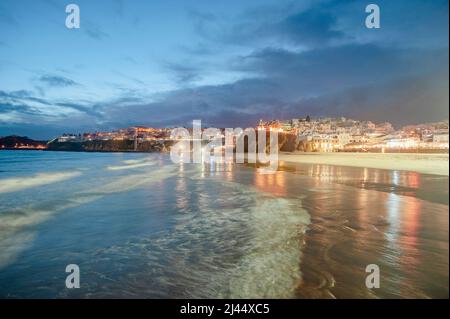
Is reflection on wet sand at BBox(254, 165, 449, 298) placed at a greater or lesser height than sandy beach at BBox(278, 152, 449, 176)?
lesser

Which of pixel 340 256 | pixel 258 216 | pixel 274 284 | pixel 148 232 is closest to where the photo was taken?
pixel 274 284

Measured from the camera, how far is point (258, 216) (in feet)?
33.2

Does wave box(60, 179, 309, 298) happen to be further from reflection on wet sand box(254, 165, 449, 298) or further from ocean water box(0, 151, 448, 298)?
reflection on wet sand box(254, 165, 449, 298)

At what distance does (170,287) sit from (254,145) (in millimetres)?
93305

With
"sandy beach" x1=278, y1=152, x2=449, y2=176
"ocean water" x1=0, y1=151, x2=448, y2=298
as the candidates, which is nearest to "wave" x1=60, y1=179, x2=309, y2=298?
"ocean water" x1=0, y1=151, x2=448, y2=298

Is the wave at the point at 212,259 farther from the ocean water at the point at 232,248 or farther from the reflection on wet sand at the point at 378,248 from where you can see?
the reflection on wet sand at the point at 378,248

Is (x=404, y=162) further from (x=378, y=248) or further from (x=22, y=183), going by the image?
(x=22, y=183)

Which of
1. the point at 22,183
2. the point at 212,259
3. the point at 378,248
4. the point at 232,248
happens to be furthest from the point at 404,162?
the point at 22,183

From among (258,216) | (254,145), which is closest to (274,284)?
(258,216)

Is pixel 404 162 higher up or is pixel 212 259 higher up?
pixel 404 162

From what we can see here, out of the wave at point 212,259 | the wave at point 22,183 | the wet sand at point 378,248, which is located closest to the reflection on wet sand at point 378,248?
the wet sand at point 378,248

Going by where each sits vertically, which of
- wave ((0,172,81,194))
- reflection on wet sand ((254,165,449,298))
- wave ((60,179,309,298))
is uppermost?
reflection on wet sand ((254,165,449,298))

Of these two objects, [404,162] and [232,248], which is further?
[404,162]
